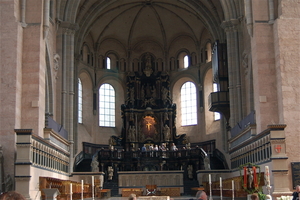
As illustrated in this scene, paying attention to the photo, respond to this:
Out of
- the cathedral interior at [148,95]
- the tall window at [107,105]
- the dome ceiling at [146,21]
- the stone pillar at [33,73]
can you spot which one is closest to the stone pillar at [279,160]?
the cathedral interior at [148,95]

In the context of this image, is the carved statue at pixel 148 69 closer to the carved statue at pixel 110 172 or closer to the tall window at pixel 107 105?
the tall window at pixel 107 105

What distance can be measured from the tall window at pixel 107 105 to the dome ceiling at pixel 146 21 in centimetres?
457

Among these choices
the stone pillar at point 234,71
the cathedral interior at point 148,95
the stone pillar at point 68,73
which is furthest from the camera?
the stone pillar at point 68,73

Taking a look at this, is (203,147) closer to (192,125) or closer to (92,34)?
(192,125)

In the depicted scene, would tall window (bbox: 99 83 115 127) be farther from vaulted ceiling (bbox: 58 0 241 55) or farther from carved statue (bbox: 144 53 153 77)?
vaulted ceiling (bbox: 58 0 241 55)

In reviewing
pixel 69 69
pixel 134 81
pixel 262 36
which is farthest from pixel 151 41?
pixel 262 36

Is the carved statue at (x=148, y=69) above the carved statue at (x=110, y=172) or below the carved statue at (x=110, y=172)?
above

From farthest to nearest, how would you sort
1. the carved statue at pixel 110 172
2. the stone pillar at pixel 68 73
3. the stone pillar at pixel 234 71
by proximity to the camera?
the carved statue at pixel 110 172, the stone pillar at pixel 68 73, the stone pillar at pixel 234 71

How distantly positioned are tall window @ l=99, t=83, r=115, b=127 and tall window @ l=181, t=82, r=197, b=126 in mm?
6691

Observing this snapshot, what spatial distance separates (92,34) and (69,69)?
Result: 11507 millimetres

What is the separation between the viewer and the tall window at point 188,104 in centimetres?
4241

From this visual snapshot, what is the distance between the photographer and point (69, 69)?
102ft

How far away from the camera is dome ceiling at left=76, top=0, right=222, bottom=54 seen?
125 ft

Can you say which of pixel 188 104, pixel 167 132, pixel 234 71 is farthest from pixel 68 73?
pixel 188 104
